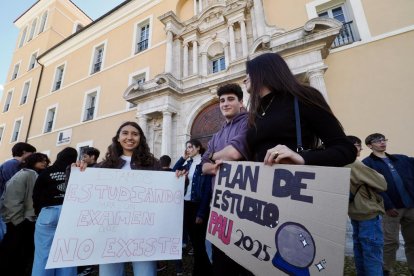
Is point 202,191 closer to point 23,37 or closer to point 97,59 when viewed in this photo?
point 97,59

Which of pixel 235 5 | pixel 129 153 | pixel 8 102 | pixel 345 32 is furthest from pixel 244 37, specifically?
pixel 8 102

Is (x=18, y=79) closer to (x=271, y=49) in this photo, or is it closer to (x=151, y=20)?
(x=151, y=20)

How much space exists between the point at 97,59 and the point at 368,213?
16061 mm

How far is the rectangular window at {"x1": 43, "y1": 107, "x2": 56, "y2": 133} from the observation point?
13705 millimetres

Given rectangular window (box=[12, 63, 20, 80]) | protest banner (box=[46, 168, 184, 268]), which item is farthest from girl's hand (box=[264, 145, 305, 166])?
rectangular window (box=[12, 63, 20, 80])

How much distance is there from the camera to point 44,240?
2443 mm

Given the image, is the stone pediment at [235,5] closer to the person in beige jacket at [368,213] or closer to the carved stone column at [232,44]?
the carved stone column at [232,44]

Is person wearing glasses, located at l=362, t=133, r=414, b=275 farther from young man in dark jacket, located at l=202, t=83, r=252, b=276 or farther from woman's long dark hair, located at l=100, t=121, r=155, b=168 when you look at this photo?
woman's long dark hair, located at l=100, t=121, r=155, b=168

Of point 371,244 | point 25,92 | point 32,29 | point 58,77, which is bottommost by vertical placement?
point 371,244

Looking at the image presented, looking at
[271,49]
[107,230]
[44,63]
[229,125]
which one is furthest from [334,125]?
[44,63]

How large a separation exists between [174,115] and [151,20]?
709 cm

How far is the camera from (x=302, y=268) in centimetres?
80

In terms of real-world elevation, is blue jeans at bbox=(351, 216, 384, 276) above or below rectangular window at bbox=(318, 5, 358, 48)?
below

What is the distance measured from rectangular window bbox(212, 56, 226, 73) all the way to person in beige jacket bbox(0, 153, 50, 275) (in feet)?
24.3
